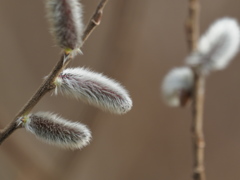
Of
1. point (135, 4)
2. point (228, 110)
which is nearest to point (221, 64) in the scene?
point (135, 4)

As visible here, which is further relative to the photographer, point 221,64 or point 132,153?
point 132,153

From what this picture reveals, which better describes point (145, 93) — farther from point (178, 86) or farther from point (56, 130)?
point (178, 86)

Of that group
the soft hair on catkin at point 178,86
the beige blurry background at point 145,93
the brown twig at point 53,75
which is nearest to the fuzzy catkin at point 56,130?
the brown twig at point 53,75

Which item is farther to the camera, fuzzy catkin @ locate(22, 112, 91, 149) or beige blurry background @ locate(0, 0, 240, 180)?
beige blurry background @ locate(0, 0, 240, 180)

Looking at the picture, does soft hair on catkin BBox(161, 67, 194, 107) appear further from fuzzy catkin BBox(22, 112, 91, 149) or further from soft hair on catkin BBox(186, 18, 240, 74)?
fuzzy catkin BBox(22, 112, 91, 149)

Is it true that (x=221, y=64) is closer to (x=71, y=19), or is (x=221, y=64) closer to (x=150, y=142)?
(x=71, y=19)

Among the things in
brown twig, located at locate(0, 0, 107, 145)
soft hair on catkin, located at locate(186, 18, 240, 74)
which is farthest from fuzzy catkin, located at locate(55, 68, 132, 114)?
soft hair on catkin, located at locate(186, 18, 240, 74)

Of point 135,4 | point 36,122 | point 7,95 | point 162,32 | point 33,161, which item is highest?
point 162,32
